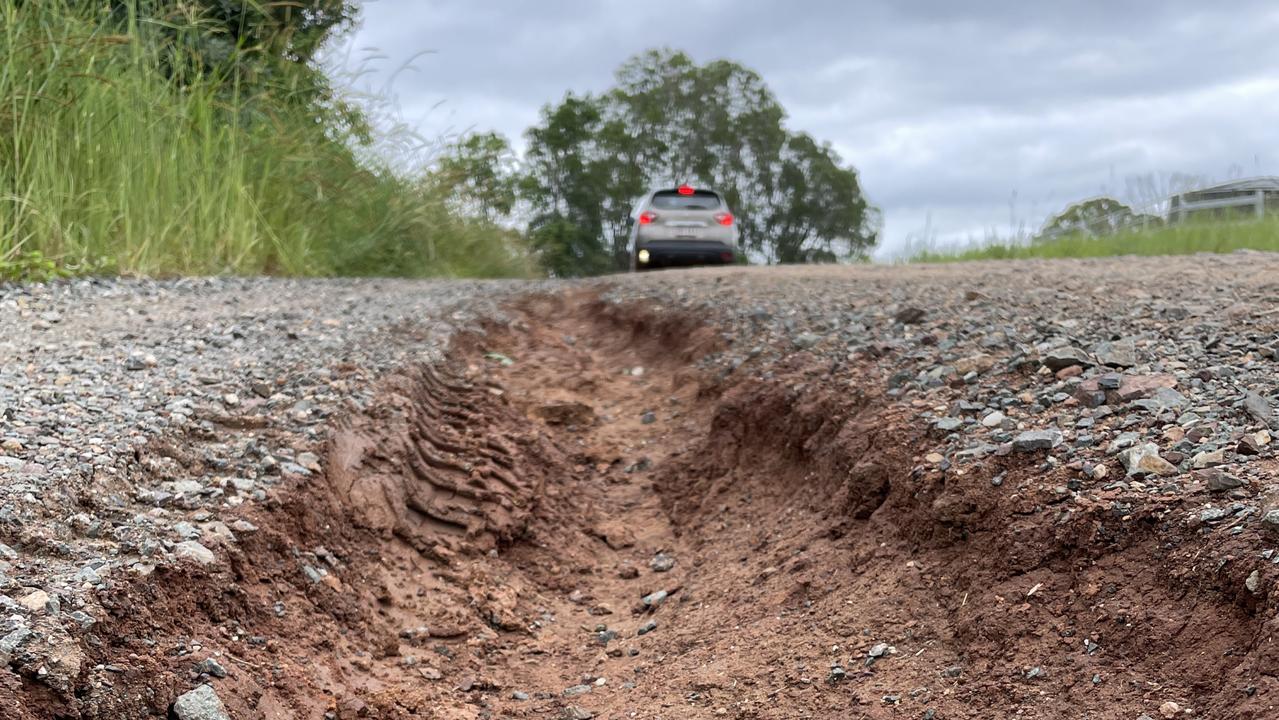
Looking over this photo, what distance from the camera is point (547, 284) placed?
9969 mm

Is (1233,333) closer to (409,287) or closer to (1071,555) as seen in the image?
(1071,555)

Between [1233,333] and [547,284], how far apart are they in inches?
276

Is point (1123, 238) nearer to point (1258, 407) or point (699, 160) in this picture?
point (1258, 407)

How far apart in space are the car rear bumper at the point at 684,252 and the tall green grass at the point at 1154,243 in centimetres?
321

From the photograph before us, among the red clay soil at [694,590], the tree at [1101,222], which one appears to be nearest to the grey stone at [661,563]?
the red clay soil at [694,590]

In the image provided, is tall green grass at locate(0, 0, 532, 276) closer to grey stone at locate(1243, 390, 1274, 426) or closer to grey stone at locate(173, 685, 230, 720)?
grey stone at locate(173, 685, 230, 720)

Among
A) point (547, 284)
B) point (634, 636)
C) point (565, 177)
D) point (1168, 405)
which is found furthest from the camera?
point (565, 177)

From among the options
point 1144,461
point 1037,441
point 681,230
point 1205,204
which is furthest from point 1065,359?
point 681,230

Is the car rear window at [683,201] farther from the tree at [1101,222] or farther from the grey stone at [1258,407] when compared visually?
the grey stone at [1258,407]

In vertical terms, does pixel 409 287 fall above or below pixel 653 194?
below

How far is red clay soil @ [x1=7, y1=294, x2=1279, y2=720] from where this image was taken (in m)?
2.25

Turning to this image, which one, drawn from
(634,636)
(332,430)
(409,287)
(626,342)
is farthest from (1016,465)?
(409,287)

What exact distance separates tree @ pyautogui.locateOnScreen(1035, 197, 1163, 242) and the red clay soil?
8.78 metres

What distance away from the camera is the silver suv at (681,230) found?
1461 cm
